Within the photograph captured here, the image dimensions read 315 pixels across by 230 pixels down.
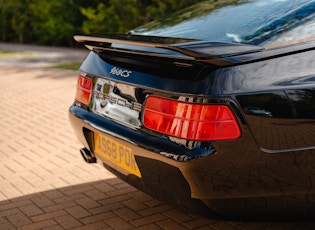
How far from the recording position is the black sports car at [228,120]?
89.9 inches

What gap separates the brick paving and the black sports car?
0.89 feet

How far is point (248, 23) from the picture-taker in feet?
9.21

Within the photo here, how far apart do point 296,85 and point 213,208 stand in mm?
742

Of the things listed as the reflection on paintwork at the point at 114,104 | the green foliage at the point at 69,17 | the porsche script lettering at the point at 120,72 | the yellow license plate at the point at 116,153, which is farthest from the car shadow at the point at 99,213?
the green foliage at the point at 69,17

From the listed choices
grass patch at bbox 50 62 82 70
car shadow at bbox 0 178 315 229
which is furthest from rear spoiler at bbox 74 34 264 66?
grass patch at bbox 50 62 82 70

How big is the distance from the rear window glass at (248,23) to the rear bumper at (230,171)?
587mm

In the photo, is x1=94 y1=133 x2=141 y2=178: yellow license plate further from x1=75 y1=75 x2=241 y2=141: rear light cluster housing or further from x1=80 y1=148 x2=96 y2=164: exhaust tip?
x1=75 y1=75 x2=241 y2=141: rear light cluster housing

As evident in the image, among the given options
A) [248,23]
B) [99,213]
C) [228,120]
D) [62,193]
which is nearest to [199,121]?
[228,120]

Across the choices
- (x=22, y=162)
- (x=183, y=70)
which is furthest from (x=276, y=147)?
(x=22, y=162)

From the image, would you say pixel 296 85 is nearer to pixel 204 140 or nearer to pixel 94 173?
pixel 204 140

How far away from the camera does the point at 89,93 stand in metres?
3.13

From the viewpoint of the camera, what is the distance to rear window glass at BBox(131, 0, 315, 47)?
2.54 metres

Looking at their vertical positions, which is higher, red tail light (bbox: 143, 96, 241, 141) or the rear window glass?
the rear window glass

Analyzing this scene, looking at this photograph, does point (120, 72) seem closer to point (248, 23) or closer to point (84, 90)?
point (84, 90)
